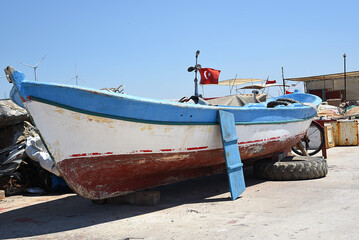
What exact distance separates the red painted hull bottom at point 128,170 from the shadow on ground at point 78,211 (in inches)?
11.4

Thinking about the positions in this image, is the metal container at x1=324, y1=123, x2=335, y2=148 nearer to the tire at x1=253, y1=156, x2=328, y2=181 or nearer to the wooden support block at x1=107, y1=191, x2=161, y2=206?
the tire at x1=253, y1=156, x2=328, y2=181

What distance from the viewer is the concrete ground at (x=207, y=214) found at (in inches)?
145

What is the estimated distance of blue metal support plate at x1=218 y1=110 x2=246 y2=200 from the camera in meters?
5.31

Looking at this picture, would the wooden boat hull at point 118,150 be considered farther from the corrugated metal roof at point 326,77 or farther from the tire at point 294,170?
the corrugated metal roof at point 326,77

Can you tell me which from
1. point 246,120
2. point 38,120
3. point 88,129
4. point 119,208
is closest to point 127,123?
point 88,129

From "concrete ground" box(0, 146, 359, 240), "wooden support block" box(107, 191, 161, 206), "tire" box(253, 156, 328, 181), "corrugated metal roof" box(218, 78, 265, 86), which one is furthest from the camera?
"corrugated metal roof" box(218, 78, 265, 86)

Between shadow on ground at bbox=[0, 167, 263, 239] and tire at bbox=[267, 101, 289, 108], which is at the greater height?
tire at bbox=[267, 101, 289, 108]

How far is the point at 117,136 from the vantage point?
446 centimetres

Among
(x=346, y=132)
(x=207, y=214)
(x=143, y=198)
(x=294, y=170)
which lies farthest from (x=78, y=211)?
(x=346, y=132)

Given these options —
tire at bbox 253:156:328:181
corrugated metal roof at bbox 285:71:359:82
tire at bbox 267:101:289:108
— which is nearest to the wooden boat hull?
tire at bbox 253:156:328:181

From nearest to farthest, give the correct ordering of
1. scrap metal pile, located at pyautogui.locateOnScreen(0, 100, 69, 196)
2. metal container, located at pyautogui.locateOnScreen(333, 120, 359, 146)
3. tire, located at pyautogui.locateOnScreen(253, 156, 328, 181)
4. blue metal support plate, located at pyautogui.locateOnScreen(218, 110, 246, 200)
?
blue metal support plate, located at pyautogui.locateOnScreen(218, 110, 246, 200) → scrap metal pile, located at pyautogui.locateOnScreen(0, 100, 69, 196) → tire, located at pyautogui.locateOnScreen(253, 156, 328, 181) → metal container, located at pyautogui.locateOnScreen(333, 120, 359, 146)

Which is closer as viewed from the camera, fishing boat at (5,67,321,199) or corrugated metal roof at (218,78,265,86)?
fishing boat at (5,67,321,199)

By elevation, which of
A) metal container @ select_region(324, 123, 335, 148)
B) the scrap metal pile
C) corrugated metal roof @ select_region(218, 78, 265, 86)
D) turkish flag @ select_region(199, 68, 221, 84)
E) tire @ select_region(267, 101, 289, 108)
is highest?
corrugated metal roof @ select_region(218, 78, 265, 86)

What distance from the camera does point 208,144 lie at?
545cm
